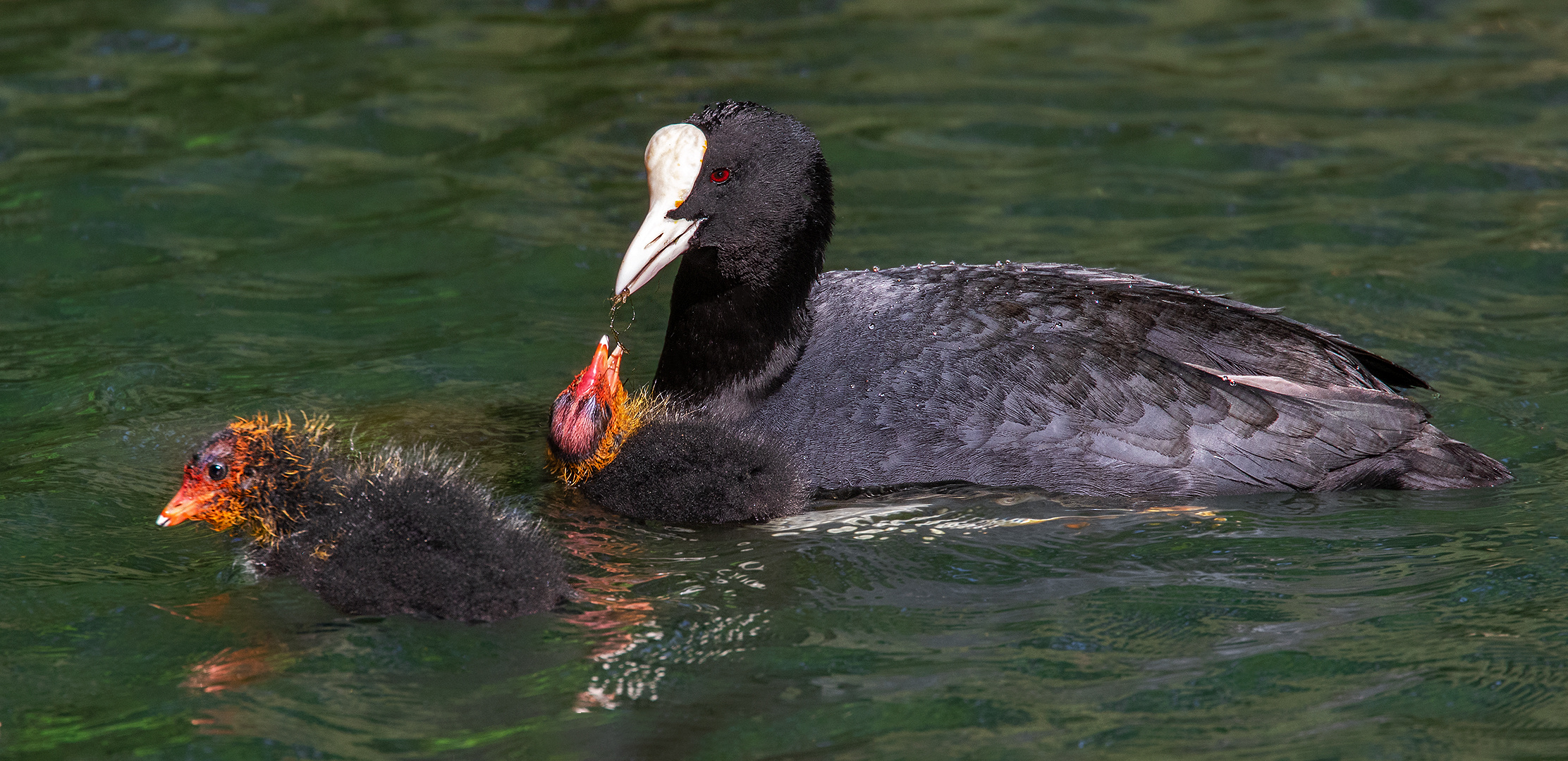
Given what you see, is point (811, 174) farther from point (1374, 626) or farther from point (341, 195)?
point (341, 195)

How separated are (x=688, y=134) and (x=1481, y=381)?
325cm

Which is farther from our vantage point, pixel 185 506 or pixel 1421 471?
pixel 1421 471

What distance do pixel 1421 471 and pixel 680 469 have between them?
2375mm

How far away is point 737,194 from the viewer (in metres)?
5.28

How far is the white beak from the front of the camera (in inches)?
203

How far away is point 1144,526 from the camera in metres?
4.87

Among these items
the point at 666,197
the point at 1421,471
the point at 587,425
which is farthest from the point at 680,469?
the point at 1421,471

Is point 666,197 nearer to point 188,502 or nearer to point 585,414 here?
point 585,414

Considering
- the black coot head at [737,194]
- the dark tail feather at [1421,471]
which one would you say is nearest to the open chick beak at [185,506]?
the black coot head at [737,194]

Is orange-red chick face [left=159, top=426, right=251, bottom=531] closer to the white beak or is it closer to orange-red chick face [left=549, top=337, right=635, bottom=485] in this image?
orange-red chick face [left=549, top=337, right=635, bottom=485]

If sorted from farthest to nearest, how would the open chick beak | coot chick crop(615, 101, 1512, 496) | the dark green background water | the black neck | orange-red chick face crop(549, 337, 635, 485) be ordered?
1. the black neck
2. orange-red chick face crop(549, 337, 635, 485)
3. coot chick crop(615, 101, 1512, 496)
4. the open chick beak
5. the dark green background water

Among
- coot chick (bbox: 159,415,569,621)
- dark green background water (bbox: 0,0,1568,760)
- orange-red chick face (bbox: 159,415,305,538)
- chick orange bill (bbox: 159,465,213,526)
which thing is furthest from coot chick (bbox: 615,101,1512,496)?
chick orange bill (bbox: 159,465,213,526)

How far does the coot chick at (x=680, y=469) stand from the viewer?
4895 mm

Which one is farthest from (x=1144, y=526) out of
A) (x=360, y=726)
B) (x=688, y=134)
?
(x=360, y=726)
